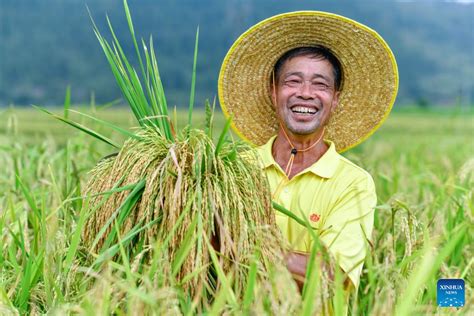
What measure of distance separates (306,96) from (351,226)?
0.51 meters

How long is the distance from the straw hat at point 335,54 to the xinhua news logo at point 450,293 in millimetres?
867

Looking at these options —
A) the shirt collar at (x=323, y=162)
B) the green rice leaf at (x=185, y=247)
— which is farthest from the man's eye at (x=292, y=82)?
the green rice leaf at (x=185, y=247)

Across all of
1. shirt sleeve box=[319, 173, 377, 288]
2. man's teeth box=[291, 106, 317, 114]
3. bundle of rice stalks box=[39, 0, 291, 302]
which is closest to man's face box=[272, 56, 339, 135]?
man's teeth box=[291, 106, 317, 114]

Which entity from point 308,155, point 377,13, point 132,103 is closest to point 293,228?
point 308,155

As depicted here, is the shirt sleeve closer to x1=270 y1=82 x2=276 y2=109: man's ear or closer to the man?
the man

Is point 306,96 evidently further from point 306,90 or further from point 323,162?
point 323,162

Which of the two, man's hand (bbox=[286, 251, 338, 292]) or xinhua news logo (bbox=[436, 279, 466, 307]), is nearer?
man's hand (bbox=[286, 251, 338, 292])

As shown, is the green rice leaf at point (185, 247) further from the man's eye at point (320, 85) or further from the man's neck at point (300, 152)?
the man's eye at point (320, 85)

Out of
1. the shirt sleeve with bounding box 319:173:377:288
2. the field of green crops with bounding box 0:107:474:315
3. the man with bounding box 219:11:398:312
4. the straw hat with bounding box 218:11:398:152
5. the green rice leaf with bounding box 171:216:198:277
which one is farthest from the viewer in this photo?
the straw hat with bounding box 218:11:398:152

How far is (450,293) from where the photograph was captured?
7.52 feet

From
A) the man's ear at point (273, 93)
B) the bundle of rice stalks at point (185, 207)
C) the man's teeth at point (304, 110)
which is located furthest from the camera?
the man's ear at point (273, 93)

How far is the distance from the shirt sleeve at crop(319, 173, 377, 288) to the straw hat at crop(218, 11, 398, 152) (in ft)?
1.68

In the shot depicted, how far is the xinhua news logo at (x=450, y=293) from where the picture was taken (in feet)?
7.48

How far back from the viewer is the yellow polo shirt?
2328 millimetres
